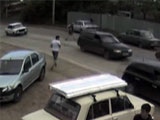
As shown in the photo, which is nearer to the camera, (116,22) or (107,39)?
(107,39)

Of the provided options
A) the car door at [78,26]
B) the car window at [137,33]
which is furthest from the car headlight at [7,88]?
the car door at [78,26]

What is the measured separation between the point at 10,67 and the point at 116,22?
3778cm

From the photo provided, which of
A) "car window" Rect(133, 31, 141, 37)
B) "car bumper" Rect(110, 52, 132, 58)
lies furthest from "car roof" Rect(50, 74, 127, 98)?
"car window" Rect(133, 31, 141, 37)

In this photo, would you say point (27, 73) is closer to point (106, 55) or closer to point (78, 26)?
point (106, 55)

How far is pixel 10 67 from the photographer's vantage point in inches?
633

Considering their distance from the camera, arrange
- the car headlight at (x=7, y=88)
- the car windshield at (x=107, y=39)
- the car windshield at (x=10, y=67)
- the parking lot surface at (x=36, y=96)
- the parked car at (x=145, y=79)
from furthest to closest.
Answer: the car windshield at (x=107, y=39) → the car windshield at (x=10, y=67) → the parked car at (x=145, y=79) → the car headlight at (x=7, y=88) → the parking lot surface at (x=36, y=96)

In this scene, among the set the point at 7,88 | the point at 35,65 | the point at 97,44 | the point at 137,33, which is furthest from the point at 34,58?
the point at 137,33

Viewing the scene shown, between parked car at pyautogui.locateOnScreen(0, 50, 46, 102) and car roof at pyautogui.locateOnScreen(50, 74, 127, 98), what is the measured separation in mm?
4903

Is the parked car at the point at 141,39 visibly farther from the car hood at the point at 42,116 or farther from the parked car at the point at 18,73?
the car hood at the point at 42,116

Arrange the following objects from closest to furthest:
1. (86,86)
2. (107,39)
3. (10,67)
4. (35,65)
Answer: (86,86) → (10,67) → (35,65) → (107,39)

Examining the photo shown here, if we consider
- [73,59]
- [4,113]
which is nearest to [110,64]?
[73,59]

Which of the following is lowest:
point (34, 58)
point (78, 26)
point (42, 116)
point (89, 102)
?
point (78, 26)

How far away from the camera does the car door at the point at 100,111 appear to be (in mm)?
9602

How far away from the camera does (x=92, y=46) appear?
94.1 ft
